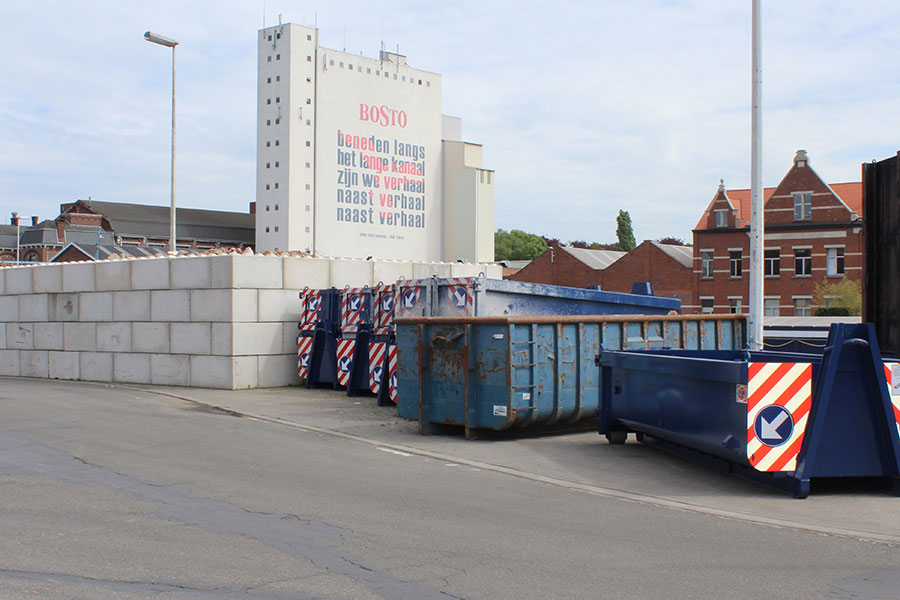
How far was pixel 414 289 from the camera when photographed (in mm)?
16328

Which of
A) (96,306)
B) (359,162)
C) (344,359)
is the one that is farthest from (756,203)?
(359,162)

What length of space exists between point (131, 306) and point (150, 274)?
45.2 inches

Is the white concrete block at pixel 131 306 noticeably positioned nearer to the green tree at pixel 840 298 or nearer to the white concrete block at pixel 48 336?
the white concrete block at pixel 48 336

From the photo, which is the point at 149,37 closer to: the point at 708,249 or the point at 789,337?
the point at 789,337

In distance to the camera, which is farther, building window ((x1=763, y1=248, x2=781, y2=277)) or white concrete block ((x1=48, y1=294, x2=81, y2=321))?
building window ((x1=763, y1=248, x2=781, y2=277))

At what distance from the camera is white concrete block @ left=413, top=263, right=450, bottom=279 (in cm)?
2289

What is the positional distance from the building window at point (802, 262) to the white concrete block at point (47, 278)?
48.7m

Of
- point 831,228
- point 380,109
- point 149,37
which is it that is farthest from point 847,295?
point 380,109

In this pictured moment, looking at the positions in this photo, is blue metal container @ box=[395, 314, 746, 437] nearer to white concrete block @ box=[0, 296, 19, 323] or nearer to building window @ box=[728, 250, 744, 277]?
white concrete block @ box=[0, 296, 19, 323]

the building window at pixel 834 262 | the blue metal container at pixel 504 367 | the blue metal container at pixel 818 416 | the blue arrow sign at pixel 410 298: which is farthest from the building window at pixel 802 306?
the blue metal container at pixel 818 416

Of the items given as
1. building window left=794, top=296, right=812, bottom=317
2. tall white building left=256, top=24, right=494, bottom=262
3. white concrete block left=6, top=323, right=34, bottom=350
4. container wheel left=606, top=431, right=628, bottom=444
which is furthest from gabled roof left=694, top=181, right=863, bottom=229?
container wheel left=606, top=431, right=628, bottom=444

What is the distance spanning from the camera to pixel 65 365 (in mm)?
24484

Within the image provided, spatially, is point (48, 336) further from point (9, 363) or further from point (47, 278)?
point (9, 363)

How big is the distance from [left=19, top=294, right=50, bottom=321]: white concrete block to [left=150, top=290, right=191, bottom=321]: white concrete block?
5.08 m
